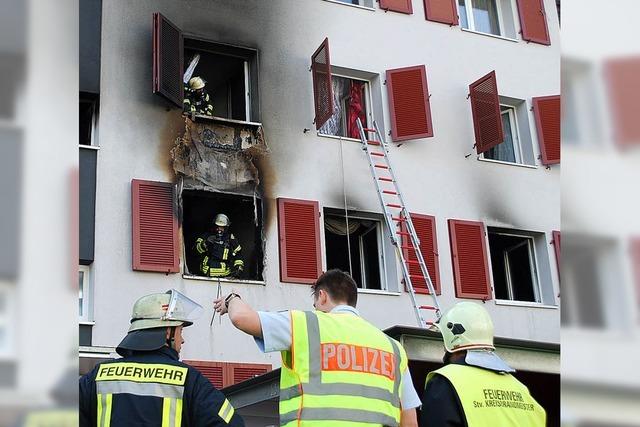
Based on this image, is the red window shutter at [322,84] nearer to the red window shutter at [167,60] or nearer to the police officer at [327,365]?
the red window shutter at [167,60]

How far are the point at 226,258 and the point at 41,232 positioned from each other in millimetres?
12438

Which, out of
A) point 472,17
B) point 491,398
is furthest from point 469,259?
Answer: point 491,398

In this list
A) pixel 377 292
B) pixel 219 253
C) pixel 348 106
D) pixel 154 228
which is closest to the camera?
pixel 154 228

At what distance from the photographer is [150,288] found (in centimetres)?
1262

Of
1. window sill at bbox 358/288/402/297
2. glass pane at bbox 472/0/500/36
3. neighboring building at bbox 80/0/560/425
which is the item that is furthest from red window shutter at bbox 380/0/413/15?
window sill at bbox 358/288/402/297

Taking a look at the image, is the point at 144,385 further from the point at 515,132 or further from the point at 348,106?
the point at 515,132

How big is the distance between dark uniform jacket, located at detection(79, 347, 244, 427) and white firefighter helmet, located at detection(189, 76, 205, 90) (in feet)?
36.2

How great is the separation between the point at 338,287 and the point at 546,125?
13.7 meters

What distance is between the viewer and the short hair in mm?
3584

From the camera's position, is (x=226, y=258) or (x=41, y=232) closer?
(x=41, y=232)

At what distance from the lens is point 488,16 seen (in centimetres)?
1769

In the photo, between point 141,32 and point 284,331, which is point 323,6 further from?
point 284,331

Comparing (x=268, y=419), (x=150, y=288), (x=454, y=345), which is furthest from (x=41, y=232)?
(x=150, y=288)

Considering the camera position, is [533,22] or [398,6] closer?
[398,6]
